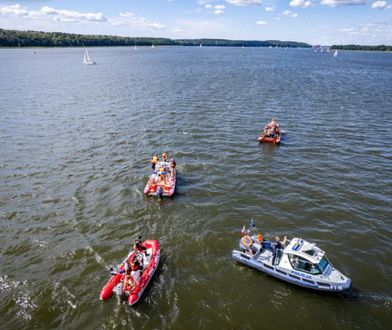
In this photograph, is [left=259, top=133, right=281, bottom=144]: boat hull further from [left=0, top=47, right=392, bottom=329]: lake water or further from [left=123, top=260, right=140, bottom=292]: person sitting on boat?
[left=123, top=260, right=140, bottom=292]: person sitting on boat

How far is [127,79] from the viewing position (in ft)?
293

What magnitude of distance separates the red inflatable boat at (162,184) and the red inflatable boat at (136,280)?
659 cm

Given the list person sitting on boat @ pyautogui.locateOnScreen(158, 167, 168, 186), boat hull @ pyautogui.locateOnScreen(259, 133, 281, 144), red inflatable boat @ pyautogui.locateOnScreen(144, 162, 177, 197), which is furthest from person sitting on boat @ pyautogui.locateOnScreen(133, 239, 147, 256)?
boat hull @ pyautogui.locateOnScreen(259, 133, 281, 144)

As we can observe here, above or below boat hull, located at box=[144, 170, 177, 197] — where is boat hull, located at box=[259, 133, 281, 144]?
below

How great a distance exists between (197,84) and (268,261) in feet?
217

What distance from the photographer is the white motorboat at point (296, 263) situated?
18.6 m

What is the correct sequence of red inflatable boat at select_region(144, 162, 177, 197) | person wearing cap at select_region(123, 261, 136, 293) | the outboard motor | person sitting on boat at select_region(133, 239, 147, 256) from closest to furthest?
person wearing cap at select_region(123, 261, 136, 293), person sitting on boat at select_region(133, 239, 147, 256), the outboard motor, red inflatable boat at select_region(144, 162, 177, 197)

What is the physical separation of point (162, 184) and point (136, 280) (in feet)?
36.0

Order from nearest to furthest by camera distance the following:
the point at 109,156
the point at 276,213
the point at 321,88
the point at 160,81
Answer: the point at 276,213, the point at 109,156, the point at 321,88, the point at 160,81

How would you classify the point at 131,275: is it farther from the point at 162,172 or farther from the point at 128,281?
the point at 162,172

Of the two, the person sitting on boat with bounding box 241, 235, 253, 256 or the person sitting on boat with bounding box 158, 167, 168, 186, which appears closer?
the person sitting on boat with bounding box 241, 235, 253, 256

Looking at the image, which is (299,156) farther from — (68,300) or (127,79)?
(127,79)

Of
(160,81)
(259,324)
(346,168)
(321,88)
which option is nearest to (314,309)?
(259,324)

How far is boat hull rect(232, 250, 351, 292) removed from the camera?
60.4 ft
